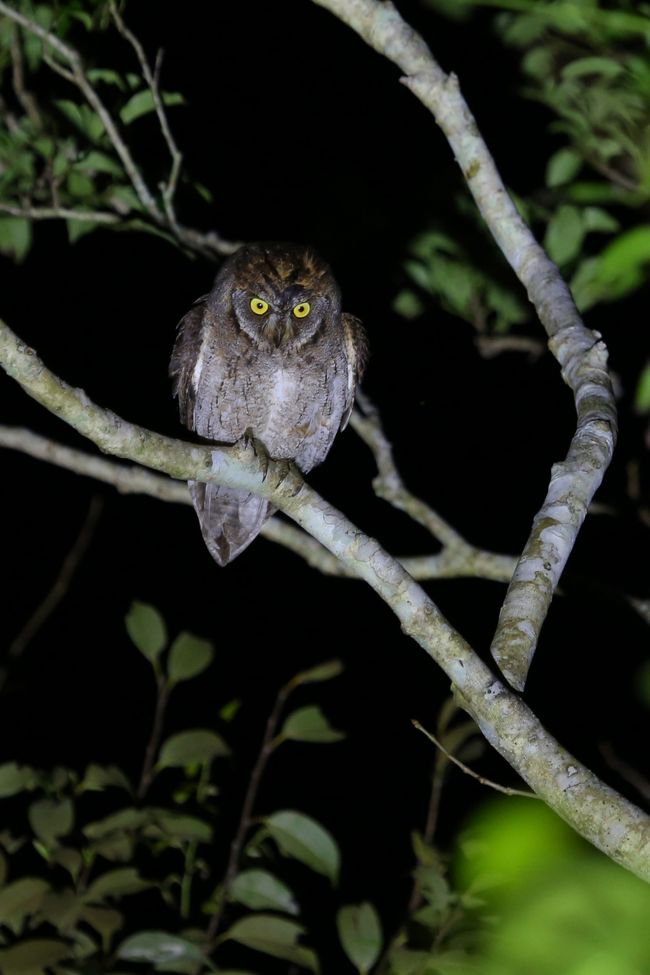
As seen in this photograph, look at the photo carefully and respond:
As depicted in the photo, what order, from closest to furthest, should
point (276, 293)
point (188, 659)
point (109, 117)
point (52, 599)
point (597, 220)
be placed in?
point (188, 659), point (109, 117), point (276, 293), point (597, 220), point (52, 599)

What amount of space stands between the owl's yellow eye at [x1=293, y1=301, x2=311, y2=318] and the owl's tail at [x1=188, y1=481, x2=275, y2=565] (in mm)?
651

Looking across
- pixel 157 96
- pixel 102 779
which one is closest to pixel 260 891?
pixel 102 779

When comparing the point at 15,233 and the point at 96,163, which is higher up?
the point at 96,163

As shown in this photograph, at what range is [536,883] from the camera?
192 centimetres

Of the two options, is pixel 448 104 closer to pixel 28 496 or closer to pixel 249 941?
pixel 249 941

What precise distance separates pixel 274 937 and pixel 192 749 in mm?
571

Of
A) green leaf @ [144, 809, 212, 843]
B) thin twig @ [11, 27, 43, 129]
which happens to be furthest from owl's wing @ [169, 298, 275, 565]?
green leaf @ [144, 809, 212, 843]

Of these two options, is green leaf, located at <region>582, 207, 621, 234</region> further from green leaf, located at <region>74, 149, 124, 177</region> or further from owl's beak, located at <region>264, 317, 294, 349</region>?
green leaf, located at <region>74, 149, 124, 177</region>

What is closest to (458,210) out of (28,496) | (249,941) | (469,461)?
(469,461)

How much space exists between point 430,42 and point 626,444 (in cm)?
246

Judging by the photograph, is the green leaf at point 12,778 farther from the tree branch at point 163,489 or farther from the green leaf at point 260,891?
the tree branch at point 163,489

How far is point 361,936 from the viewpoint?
107 inches

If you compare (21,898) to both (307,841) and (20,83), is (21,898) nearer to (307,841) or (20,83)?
(307,841)

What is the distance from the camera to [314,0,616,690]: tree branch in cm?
177
